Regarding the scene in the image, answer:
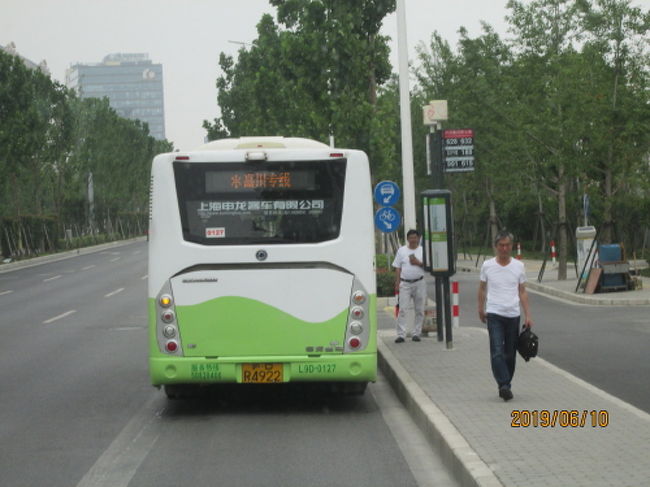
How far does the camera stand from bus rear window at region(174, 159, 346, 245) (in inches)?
433

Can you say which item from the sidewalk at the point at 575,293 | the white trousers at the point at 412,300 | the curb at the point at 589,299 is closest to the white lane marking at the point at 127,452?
the white trousers at the point at 412,300

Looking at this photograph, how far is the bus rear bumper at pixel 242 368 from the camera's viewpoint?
35.7 ft

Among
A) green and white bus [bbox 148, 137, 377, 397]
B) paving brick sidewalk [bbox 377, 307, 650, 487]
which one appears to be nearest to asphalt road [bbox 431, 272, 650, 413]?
paving brick sidewalk [bbox 377, 307, 650, 487]

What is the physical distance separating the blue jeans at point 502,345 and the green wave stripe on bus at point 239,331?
1891 mm

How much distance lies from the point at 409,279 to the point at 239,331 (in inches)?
242

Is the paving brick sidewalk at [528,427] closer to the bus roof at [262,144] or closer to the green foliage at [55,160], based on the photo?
the bus roof at [262,144]

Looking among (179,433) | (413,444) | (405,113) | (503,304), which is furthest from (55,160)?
(413,444)

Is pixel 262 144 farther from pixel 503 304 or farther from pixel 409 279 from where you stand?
pixel 409 279

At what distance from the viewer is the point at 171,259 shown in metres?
10.9

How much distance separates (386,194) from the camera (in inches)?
890

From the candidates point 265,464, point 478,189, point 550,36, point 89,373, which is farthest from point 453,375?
point 478,189

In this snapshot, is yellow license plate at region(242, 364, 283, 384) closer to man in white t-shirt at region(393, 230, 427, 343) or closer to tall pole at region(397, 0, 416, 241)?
man in white t-shirt at region(393, 230, 427, 343)

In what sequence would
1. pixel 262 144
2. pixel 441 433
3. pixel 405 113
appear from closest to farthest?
pixel 441 433, pixel 262 144, pixel 405 113
